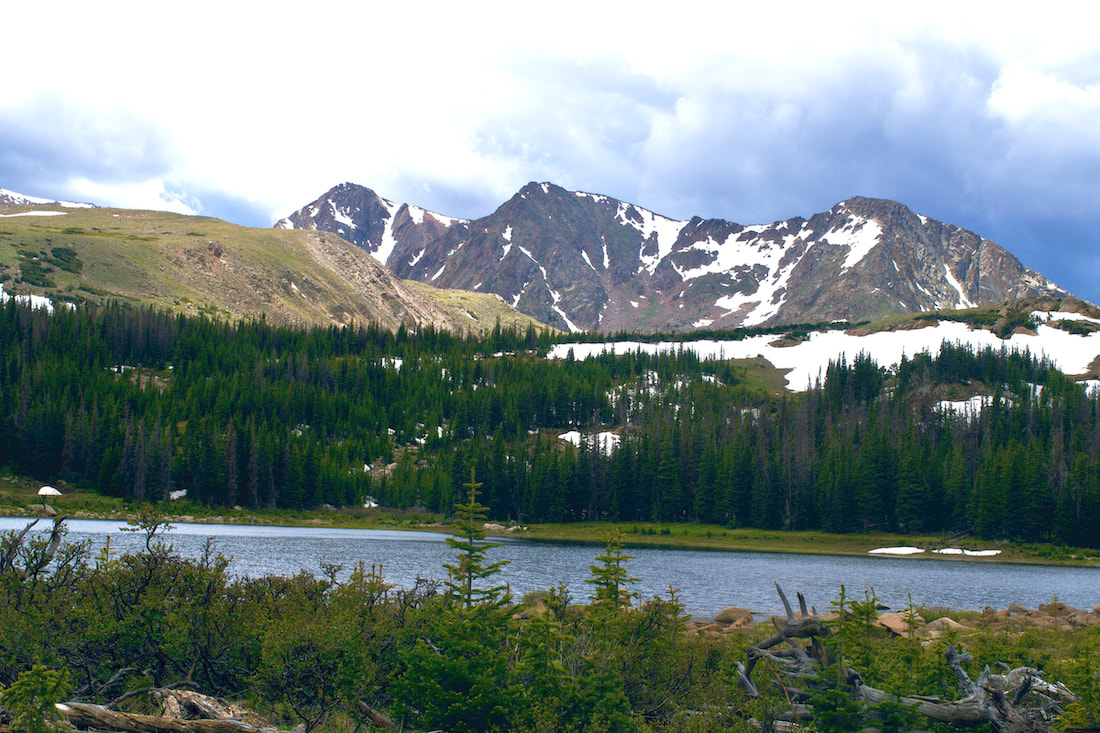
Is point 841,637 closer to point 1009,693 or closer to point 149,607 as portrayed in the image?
point 1009,693

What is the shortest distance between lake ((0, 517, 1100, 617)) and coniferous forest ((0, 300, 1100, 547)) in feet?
76.1

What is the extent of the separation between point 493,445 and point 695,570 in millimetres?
72027

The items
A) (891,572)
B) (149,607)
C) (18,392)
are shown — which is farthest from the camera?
(18,392)

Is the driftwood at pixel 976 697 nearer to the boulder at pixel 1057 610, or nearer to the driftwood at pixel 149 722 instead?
the driftwood at pixel 149 722

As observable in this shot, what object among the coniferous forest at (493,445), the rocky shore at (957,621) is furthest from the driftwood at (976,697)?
the coniferous forest at (493,445)

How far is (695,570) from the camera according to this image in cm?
6247

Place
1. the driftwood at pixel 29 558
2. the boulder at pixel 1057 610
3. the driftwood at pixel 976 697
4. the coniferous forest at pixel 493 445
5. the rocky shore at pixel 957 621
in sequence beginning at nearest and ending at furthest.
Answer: the driftwood at pixel 976 697, the driftwood at pixel 29 558, the rocky shore at pixel 957 621, the boulder at pixel 1057 610, the coniferous forest at pixel 493 445

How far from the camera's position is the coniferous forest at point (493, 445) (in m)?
107

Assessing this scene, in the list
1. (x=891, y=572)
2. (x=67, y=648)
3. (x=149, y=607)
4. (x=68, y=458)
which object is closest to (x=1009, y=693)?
(x=149, y=607)

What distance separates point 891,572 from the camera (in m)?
68.4

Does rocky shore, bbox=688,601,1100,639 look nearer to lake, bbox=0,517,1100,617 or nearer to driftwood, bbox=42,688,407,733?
lake, bbox=0,517,1100,617

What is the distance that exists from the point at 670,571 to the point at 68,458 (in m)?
91.6

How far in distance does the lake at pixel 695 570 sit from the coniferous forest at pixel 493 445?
23.2 meters

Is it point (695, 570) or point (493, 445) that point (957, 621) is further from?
point (493, 445)
